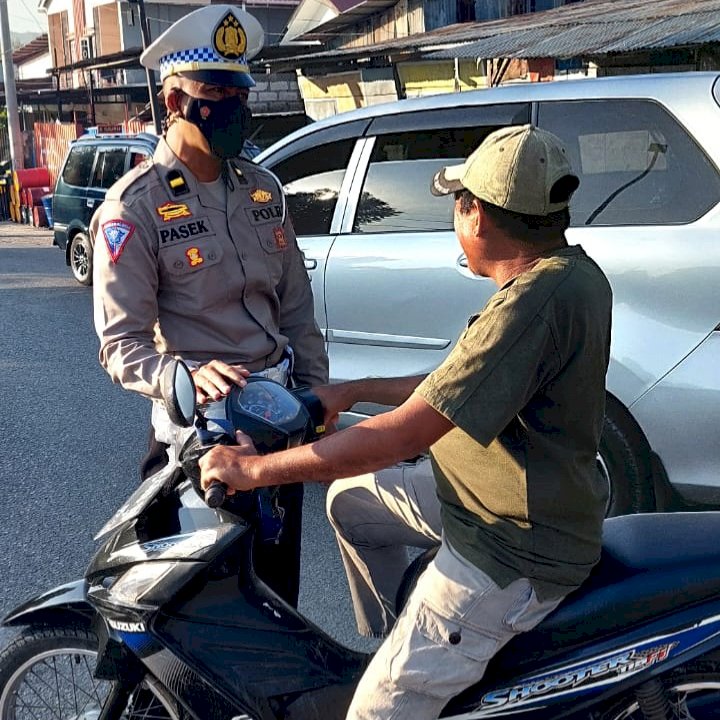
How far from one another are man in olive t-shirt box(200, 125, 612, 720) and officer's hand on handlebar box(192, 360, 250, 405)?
0.15 m

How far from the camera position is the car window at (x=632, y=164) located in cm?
374

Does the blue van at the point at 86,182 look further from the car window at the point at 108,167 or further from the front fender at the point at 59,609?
the front fender at the point at 59,609

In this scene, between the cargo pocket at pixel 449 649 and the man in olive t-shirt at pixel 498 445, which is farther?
the cargo pocket at pixel 449 649

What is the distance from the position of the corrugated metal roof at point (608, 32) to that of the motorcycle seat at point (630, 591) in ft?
20.4

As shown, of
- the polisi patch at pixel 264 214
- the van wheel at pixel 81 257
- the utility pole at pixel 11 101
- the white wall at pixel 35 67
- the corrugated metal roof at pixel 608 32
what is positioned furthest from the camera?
the white wall at pixel 35 67

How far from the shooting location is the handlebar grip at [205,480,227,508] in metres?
1.97

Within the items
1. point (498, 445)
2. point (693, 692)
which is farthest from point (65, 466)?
point (693, 692)

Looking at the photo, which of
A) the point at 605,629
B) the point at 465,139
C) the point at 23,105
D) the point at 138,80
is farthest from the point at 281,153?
the point at 23,105

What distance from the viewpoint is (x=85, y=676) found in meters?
2.41

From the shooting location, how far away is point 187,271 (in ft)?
8.36

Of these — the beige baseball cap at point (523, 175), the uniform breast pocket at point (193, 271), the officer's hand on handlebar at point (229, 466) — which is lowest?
the officer's hand on handlebar at point (229, 466)

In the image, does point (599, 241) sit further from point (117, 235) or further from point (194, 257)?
point (117, 235)

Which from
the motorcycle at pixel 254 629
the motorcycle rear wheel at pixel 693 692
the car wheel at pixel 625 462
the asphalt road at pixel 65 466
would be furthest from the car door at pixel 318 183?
the motorcycle rear wheel at pixel 693 692

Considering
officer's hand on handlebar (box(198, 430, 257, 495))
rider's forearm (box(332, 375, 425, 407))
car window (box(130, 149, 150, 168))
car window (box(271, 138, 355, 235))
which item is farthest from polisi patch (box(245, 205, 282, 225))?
car window (box(130, 149, 150, 168))
